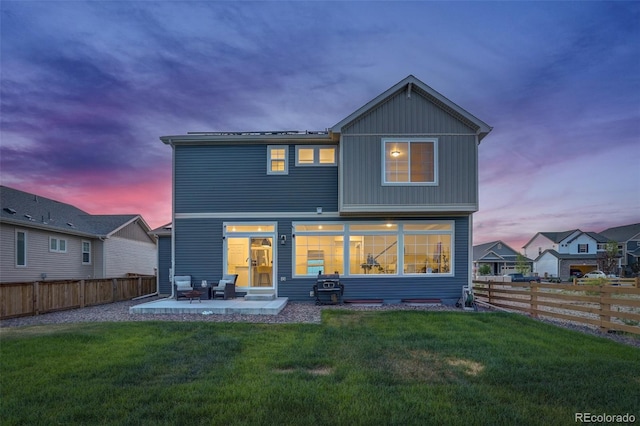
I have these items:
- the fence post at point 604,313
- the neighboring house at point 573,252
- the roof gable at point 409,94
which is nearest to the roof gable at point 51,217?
the roof gable at point 409,94

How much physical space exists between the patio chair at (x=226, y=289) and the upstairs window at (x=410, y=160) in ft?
19.9

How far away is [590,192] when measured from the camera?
63.6 feet

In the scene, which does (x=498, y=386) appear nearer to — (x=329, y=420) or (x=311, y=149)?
(x=329, y=420)

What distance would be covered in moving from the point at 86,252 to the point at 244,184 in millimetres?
12538

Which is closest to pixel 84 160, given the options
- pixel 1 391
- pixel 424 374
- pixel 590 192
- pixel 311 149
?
pixel 311 149

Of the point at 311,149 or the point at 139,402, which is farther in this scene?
the point at 311,149

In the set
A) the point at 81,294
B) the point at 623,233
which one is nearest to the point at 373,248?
the point at 81,294

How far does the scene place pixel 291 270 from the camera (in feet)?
42.6

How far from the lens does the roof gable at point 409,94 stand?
12.1 metres

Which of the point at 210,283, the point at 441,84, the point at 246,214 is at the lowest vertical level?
the point at 210,283

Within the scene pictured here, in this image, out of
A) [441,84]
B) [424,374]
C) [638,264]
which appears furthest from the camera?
[638,264]

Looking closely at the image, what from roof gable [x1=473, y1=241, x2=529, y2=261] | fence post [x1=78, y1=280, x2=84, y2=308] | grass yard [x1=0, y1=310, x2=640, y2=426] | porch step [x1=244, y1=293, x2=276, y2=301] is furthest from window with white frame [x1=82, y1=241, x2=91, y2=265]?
roof gable [x1=473, y1=241, x2=529, y2=261]

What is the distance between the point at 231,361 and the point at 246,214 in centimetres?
790

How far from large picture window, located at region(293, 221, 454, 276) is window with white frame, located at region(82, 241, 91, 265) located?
13.6 m
